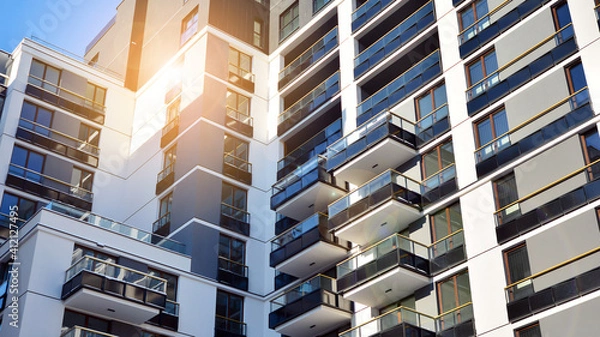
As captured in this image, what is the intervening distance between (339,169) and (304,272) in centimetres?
539

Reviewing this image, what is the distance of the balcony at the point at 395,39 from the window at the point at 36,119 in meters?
18.3

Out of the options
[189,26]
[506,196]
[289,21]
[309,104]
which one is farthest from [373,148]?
[189,26]

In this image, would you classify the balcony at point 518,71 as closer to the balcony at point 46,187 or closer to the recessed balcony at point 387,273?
the recessed balcony at point 387,273

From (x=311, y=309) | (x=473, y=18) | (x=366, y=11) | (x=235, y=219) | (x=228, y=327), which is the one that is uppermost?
(x=366, y=11)

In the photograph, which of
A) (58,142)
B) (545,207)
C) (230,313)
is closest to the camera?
(545,207)

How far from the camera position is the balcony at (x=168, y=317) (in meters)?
34.7

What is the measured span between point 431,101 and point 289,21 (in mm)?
15751

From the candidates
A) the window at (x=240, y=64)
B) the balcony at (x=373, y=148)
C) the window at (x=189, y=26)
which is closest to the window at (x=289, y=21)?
the window at (x=240, y=64)

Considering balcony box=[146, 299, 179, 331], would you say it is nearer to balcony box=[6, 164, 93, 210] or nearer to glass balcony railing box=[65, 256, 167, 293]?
glass balcony railing box=[65, 256, 167, 293]

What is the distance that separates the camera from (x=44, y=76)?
1854 inches

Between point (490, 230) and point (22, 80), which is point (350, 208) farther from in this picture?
point (22, 80)

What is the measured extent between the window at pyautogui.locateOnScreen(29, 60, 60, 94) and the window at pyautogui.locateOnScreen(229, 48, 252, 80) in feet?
34.8

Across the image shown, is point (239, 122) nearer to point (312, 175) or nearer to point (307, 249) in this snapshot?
point (312, 175)

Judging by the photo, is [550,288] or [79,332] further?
[79,332]
